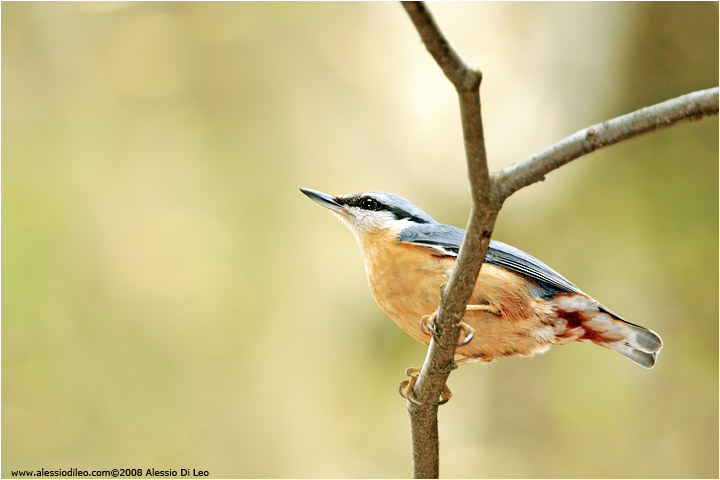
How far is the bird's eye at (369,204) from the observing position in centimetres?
338

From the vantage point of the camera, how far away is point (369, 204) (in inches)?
134

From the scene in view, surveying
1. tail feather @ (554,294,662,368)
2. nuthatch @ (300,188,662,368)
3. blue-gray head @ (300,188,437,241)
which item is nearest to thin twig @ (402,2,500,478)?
nuthatch @ (300,188,662,368)

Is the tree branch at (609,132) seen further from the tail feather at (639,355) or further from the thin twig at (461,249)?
the tail feather at (639,355)

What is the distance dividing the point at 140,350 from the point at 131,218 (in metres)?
1.30

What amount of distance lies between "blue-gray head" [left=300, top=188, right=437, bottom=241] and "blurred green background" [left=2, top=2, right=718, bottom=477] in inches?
101

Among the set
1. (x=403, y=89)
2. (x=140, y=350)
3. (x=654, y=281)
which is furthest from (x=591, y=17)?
(x=140, y=350)

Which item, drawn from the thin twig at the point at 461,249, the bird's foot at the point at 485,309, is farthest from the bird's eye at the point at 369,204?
the thin twig at the point at 461,249

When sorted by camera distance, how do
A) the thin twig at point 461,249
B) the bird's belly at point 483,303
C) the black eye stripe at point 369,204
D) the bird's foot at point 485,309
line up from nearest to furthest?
the thin twig at point 461,249
the bird's foot at point 485,309
the bird's belly at point 483,303
the black eye stripe at point 369,204

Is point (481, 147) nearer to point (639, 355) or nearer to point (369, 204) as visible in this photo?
point (369, 204)

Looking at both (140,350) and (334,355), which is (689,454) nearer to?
(334,355)

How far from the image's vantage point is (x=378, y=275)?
3000 millimetres

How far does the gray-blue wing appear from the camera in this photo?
283cm

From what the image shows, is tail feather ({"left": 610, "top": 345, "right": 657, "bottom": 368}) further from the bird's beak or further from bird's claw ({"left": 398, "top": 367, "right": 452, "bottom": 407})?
the bird's beak

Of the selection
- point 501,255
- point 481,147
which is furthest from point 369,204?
point 481,147
